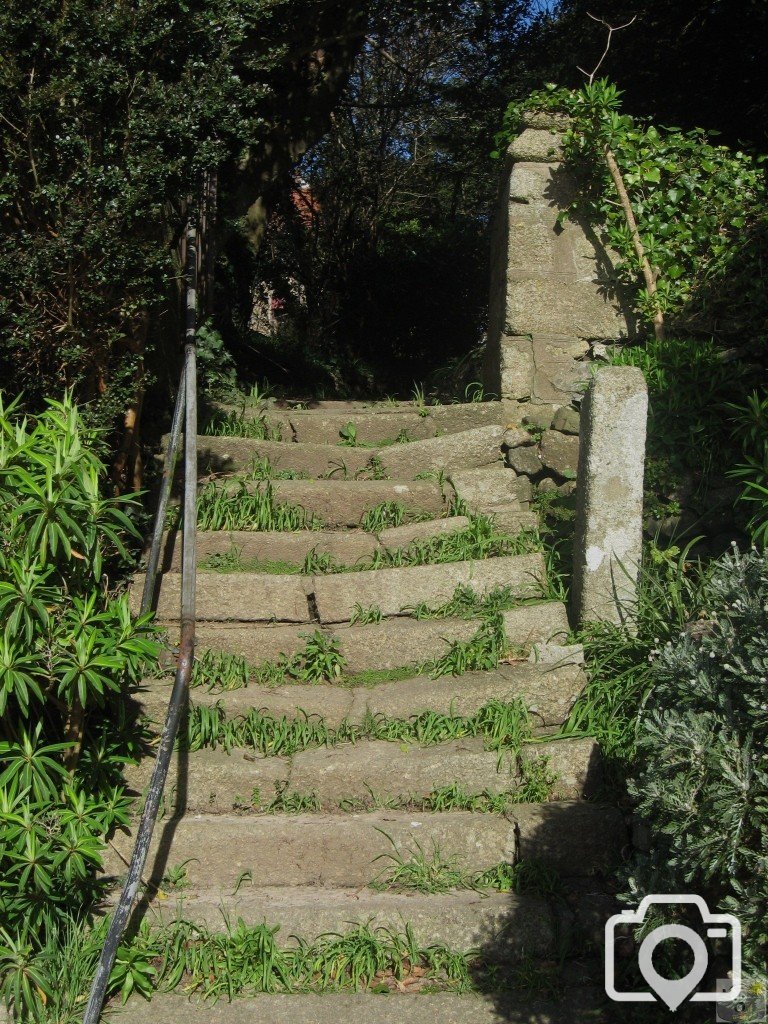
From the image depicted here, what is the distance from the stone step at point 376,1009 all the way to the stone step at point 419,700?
1.10m

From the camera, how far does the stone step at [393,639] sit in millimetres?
4223

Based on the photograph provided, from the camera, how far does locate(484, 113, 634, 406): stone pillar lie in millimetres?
5570

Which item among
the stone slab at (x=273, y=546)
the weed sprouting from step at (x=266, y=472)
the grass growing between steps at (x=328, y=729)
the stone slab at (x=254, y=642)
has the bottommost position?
the grass growing between steps at (x=328, y=729)

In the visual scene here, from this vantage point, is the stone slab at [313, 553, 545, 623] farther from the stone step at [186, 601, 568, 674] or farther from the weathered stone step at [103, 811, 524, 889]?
the weathered stone step at [103, 811, 524, 889]

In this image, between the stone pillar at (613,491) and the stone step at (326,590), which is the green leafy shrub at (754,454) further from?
the stone step at (326,590)

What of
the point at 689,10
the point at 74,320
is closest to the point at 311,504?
the point at 74,320

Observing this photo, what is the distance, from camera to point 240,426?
5.50m

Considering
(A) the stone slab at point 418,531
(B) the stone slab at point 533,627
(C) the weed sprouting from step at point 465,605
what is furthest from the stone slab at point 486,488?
(B) the stone slab at point 533,627

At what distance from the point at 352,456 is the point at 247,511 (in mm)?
705

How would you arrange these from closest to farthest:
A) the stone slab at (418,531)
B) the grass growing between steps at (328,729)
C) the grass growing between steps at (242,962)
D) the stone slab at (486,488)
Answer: the grass growing between steps at (242,962), the grass growing between steps at (328,729), the stone slab at (418,531), the stone slab at (486,488)

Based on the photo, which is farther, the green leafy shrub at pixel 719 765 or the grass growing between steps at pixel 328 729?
the grass growing between steps at pixel 328 729

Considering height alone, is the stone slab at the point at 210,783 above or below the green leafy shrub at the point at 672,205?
below

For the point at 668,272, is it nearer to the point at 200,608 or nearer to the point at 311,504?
the point at 311,504

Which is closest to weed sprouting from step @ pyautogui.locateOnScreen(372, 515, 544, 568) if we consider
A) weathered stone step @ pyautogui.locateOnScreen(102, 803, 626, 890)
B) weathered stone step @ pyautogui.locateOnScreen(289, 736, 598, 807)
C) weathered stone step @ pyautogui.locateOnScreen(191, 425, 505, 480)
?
weathered stone step @ pyautogui.locateOnScreen(191, 425, 505, 480)
